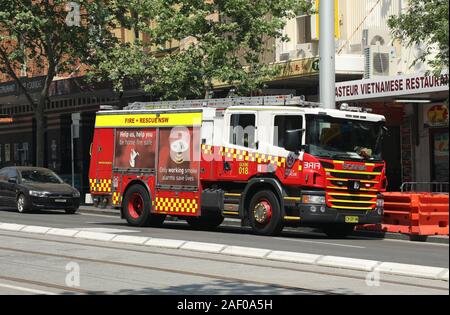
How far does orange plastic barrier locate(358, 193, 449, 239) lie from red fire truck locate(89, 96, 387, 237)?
51cm

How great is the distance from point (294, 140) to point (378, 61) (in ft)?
31.2

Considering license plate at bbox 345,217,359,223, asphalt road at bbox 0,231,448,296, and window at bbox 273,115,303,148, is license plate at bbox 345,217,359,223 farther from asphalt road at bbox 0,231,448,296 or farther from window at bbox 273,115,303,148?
asphalt road at bbox 0,231,448,296

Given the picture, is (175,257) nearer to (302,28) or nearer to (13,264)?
(13,264)

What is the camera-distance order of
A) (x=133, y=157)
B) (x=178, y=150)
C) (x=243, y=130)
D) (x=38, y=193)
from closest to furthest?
(x=243, y=130)
(x=178, y=150)
(x=133, y=157)
(x=38, y=193)

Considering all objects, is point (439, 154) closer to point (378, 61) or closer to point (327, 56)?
point (378, 61)

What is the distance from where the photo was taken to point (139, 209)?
24.2m

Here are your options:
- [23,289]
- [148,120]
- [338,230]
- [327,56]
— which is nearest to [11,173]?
[148,120]

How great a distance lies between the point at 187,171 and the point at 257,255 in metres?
6.93

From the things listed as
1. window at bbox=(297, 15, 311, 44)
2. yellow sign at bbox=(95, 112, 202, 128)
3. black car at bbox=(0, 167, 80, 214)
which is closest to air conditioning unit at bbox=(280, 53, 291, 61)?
window at bbox=(297, 15, 311, 44)

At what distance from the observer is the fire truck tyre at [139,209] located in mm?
23719

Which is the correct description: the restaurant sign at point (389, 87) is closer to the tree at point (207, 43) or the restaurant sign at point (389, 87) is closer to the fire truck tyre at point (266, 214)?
the tree at point (207, 43)

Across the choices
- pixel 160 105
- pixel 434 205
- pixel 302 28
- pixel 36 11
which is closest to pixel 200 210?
pixel 160 105

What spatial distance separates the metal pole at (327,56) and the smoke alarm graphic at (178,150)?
12.2 feet

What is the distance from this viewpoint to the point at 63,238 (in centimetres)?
1994
